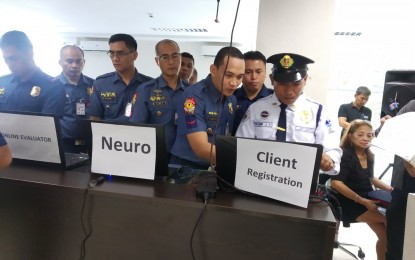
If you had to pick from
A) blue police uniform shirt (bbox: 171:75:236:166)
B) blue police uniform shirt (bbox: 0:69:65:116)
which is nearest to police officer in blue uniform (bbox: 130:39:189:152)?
blue police uniform shirt (bbox: 171:75:236:166)

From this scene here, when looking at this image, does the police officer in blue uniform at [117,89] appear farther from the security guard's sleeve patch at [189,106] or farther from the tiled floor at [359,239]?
the tiled floor at [359,239]

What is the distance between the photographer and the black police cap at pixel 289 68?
1.47 m

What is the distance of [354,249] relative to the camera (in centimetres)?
254

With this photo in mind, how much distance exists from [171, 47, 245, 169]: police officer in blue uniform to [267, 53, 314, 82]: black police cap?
0.61 ft

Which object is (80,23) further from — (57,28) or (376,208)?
(376,208)

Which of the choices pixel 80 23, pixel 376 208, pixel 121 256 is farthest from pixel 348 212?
pixel 80 23

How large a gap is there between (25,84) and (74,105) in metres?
0.48

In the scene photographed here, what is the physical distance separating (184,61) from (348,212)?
74.0 inches

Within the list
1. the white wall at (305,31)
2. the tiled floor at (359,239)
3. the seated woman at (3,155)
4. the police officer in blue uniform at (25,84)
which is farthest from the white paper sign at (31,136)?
the tiled floor at (359,239)

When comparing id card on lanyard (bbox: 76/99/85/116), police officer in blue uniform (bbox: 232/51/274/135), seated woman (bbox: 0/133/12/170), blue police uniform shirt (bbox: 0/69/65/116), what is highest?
police officer in blue uniform (bbox: 232/51/274/135)

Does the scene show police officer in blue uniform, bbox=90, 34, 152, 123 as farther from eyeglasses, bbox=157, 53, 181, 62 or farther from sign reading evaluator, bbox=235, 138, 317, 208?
sign reading evaluator, bbox=235, 138, 317, 208

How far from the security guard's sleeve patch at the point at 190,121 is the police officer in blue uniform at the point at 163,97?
0.35m

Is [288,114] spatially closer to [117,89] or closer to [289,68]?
[289,68]

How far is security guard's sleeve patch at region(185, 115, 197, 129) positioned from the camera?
144 centimetres
